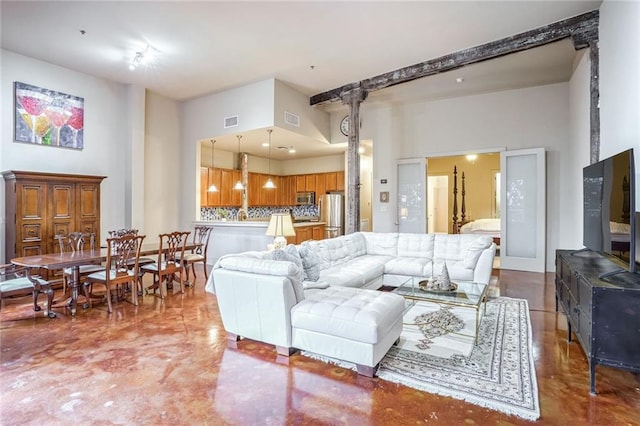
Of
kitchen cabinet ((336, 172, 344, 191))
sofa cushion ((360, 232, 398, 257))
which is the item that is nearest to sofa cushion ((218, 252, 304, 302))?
sofa cushion ((360, 232, 398, 257))

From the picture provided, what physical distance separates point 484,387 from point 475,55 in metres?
4.73

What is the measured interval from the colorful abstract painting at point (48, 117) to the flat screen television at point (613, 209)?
745 cm

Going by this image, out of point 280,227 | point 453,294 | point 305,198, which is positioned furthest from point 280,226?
point 305,198

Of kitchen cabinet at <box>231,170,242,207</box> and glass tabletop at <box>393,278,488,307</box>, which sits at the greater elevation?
kitchen cabinet at <box>231,170,242,207</box>

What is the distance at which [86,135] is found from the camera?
6.04 metres

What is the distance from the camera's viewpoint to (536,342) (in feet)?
9.89

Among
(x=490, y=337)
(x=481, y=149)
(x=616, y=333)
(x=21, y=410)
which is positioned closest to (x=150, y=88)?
(x=21, y=410)

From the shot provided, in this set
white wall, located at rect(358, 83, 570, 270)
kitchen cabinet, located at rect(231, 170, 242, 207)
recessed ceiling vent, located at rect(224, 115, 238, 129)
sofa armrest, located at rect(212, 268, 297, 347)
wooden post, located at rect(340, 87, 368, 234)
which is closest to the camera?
sofa armrest, located at rect(212, 268, 297, 347)

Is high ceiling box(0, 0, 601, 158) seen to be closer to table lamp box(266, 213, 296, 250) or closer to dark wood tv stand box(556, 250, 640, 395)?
table lamp box(266, 213, 296, 250)

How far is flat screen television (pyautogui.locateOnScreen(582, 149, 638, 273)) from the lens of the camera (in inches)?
93.6

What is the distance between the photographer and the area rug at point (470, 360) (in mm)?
2162

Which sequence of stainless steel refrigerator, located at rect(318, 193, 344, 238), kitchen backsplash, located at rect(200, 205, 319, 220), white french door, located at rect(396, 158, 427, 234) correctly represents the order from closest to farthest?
white french door, located at rect(396, 158, 427, 234)
kitchen backsplash, located at rect(200, 205, 319, 220)
stainless steel refrigerator, located at rect(318, 193, 344, 238)

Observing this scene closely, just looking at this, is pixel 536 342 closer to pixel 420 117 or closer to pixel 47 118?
pixel 420 117

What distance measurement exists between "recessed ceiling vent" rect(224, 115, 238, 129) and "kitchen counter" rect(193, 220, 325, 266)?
1974 millimetres
